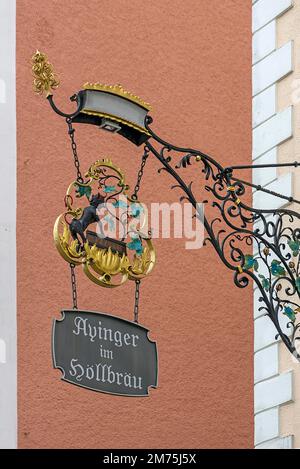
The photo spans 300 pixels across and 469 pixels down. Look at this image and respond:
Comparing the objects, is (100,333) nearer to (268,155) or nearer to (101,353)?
(101,353)

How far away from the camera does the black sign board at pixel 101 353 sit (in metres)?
10.1

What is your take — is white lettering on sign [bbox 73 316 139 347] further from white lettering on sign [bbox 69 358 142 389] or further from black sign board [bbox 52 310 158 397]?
white lettering on sign [bbox 69 358 142 389]

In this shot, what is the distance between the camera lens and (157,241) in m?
17.7

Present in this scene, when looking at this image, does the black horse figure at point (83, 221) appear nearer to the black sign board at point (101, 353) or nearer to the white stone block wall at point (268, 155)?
the black sign board at point (101, 353)

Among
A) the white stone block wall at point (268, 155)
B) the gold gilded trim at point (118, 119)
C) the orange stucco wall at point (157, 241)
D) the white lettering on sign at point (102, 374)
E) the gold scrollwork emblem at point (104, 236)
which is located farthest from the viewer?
the orange stucco wall at point (157, 241)

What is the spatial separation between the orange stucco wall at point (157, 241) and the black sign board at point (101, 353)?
6.18 metres

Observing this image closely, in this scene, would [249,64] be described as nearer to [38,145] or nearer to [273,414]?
[38,145]

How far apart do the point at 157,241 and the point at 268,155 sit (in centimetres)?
455

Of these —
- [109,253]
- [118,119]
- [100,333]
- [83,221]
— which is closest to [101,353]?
[100,333]

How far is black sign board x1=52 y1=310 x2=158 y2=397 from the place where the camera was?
33.3 ft

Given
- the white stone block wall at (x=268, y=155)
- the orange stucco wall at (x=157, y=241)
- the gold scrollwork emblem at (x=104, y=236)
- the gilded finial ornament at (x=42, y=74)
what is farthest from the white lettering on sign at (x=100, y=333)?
the orange stucco wall at (x=157, y=241)

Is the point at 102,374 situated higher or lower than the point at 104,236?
lower

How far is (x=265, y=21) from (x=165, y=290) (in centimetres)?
451
